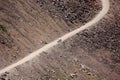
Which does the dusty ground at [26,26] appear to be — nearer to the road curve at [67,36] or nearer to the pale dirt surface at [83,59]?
the road curve at [67,36]

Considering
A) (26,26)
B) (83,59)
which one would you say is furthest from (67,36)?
(26,26)

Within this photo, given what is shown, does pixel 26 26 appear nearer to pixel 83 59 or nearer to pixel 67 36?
pixel 67 36

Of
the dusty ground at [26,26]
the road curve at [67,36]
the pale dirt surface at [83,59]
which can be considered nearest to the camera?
the road curve at [67,36]

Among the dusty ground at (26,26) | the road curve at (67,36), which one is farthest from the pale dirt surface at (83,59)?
the dusty ground at (26,26)

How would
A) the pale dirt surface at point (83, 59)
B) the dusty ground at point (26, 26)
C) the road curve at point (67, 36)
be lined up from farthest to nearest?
the dusty ground at point (26, 26) < the pale dirt surface at point (83, 59) < the road curve at point (67, 36)

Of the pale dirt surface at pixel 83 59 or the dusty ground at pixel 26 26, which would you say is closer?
the pale dirt surface at pixel 83 59

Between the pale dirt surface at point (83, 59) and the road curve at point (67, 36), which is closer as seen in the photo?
the road curve at point (67, 36)

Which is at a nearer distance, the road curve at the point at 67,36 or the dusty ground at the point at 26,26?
the road curve at the point at 67,36
